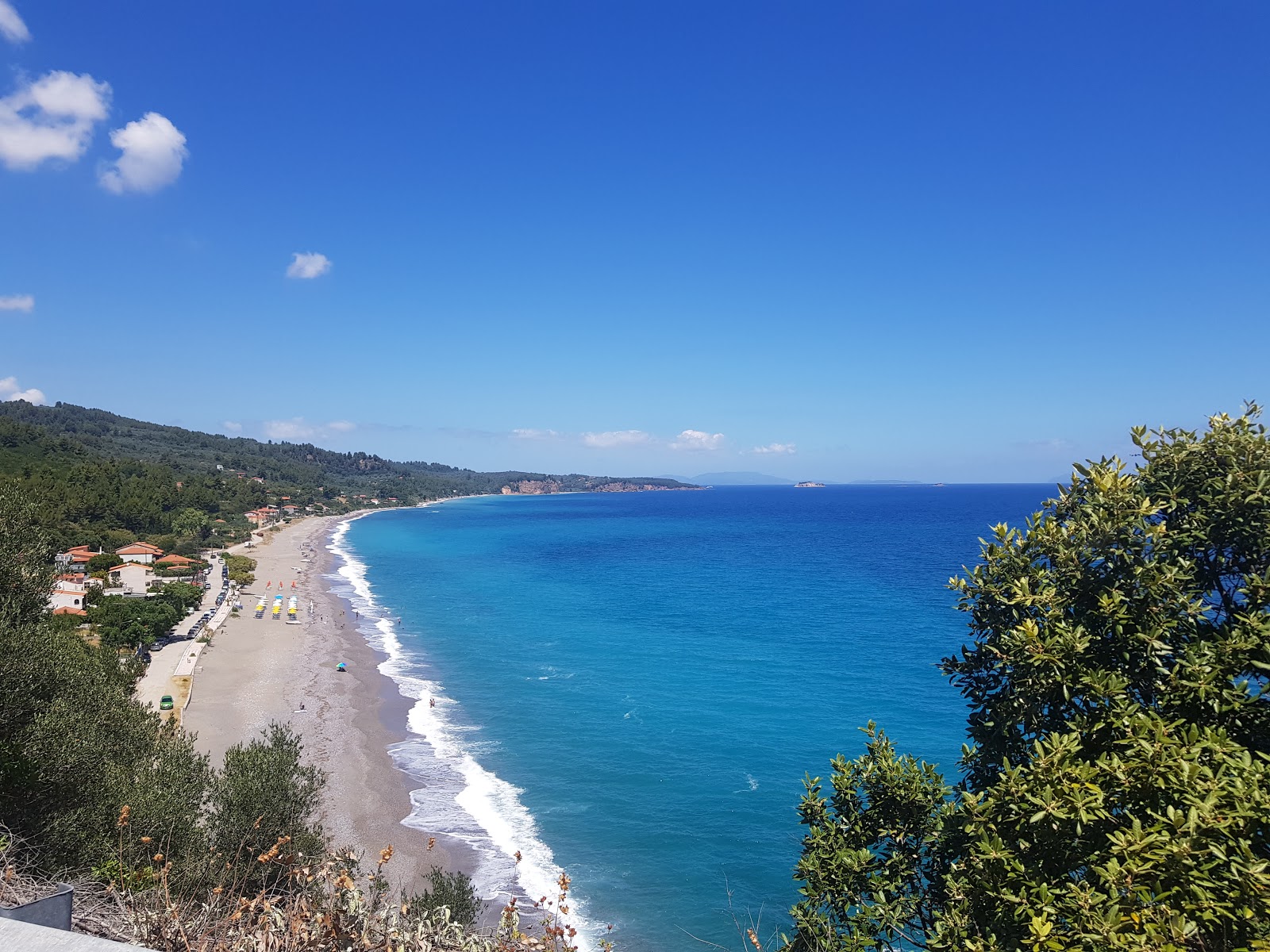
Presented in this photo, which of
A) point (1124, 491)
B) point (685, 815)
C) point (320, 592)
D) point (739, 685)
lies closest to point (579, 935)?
point (685, 815)

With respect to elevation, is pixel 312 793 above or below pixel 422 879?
above

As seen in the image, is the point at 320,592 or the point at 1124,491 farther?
the point at 320,592

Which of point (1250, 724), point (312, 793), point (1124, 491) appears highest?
point (1124, 491)

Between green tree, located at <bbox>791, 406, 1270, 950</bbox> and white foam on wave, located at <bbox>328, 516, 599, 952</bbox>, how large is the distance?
717 centimetres

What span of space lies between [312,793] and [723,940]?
35.4 feet

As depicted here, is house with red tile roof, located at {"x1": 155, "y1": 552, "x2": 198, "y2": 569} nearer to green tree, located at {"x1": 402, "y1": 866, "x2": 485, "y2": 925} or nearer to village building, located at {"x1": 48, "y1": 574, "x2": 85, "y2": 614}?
village building, located at {"x1": 48, "y1": 574, "x2": 85, "y2": 614}

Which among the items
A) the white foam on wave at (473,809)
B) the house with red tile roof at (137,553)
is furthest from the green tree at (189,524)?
the white foam on wave at (473,809)

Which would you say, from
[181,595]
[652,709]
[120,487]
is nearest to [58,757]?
[652,709]

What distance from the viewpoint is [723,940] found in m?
17.6

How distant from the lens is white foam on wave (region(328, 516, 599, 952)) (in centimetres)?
1911

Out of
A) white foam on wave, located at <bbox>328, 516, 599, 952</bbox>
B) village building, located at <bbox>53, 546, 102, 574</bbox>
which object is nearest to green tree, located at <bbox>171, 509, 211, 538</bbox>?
village building, located at <bbox>53, 546, 102, 574</bbox>

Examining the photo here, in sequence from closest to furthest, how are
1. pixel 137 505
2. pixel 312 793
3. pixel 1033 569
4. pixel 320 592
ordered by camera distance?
pixel 1033 569 → pixel 312 793 → pixel 320 592 → pixel 137 505

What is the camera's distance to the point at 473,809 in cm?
2367

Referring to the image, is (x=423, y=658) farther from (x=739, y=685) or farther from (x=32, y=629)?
(x=32, y=629)
